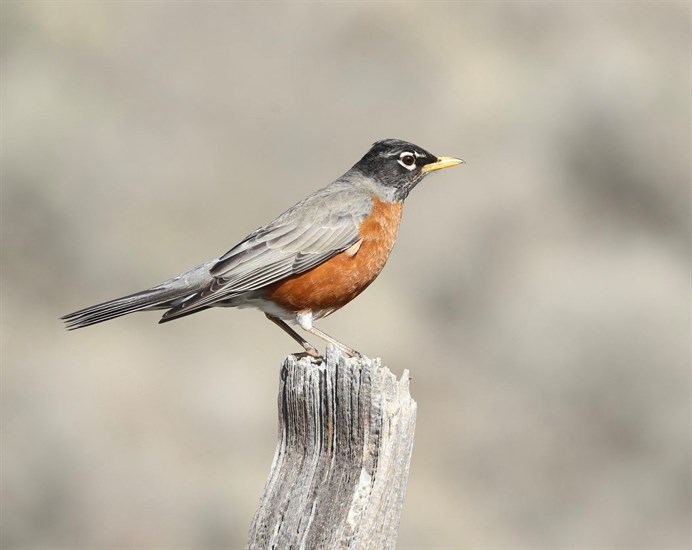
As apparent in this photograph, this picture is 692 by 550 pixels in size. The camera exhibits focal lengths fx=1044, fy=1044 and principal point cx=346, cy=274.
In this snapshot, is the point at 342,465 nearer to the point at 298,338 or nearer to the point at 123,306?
the point at 123,306

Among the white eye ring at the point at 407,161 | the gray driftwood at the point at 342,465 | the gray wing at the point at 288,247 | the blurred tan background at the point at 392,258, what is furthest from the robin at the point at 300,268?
the blurred tan background at the point at 392,258

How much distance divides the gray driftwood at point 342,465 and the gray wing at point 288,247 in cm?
218

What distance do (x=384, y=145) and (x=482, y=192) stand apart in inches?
192

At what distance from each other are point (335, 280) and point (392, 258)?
500cm

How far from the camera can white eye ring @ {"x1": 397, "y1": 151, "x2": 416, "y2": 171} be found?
708 cm

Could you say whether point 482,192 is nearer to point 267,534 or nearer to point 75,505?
point 75,505

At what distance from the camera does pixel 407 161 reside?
7086 mm

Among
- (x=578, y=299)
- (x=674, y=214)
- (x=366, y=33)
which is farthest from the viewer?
(x=366, y=33)

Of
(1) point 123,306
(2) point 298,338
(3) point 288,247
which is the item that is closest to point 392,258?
(2) point 298,338

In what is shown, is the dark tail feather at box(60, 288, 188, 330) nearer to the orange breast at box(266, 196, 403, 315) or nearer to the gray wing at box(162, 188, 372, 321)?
the gray wing at box(162, 188, 372, 321)

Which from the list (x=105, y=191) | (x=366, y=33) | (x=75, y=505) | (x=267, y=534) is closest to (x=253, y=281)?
(x=267, y=534)

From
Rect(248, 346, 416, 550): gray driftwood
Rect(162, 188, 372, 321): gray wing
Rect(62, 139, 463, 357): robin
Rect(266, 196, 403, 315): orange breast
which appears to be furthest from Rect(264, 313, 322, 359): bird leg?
Rect(248, 346, 416, 550): gray driftwood

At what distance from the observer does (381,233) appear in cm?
642

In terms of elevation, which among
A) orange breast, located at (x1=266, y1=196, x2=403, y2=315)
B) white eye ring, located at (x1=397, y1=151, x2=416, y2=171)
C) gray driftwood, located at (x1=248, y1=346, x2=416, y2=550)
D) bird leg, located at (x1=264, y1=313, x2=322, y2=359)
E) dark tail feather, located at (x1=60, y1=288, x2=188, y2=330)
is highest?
white eye ring, located at (x1=397, y1=151, x2=416, y2=171)
